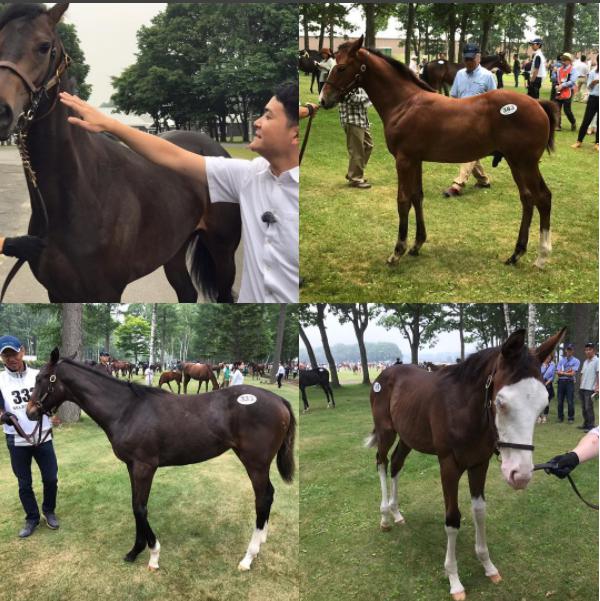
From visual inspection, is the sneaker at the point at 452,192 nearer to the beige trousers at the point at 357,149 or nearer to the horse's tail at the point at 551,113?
the beige trousers at the point at 357,149

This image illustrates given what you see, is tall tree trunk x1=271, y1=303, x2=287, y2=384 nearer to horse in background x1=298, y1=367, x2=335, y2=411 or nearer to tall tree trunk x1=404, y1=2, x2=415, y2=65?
horse in background x1=298, y1=367, x2=335, y2=411

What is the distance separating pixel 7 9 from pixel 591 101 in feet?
17.6

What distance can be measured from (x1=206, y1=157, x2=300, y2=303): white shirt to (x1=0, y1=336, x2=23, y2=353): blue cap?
72.9 inches

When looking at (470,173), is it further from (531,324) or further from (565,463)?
(565,463)

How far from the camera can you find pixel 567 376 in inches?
239

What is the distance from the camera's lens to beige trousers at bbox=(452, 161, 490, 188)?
16.2ft

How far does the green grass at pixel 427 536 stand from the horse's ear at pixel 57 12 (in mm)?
4132

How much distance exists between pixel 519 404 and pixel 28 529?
3862 mm

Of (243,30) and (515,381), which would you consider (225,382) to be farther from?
(243,30)

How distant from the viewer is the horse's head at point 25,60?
2506 millimetres

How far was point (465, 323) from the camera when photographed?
450 centimetres

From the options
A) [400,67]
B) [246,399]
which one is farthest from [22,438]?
[400,67]

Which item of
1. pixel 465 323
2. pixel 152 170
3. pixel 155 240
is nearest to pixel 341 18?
pixel 152 170

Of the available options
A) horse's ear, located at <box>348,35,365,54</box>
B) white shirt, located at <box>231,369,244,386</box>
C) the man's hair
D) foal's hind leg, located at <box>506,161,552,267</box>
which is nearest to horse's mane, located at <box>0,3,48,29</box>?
the man's hair
